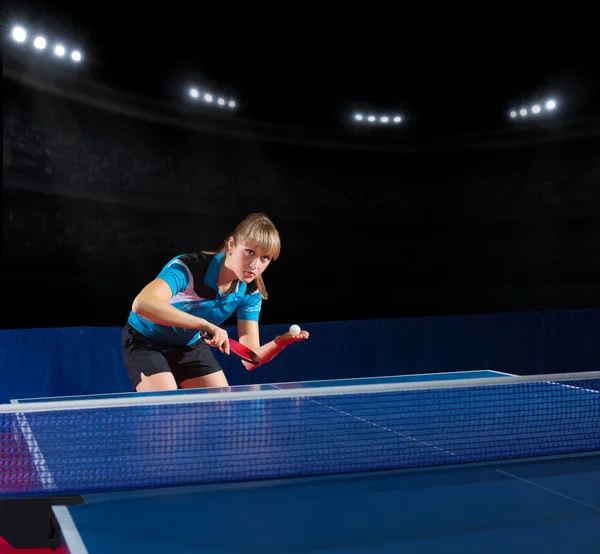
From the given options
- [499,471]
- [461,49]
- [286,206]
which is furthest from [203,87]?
[499,471]

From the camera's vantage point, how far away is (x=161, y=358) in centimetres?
440

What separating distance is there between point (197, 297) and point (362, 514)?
246 centimetres

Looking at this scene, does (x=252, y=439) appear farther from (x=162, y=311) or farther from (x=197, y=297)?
(x=197, y=297)

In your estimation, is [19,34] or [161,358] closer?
[161,358]

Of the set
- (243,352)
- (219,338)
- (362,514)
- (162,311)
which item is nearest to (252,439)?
(219,338)

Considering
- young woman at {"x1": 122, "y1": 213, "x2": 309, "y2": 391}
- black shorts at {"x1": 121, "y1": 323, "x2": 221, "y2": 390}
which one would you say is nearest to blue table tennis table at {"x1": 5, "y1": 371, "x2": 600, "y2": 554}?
young woman at {"x1": 122, "y1": 213, "x2": 309, "y2": 391}

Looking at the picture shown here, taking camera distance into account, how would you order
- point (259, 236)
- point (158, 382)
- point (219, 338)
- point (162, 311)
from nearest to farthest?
point (219, 338) → point (162, 311) → point (259, 236) → point (158, 382)

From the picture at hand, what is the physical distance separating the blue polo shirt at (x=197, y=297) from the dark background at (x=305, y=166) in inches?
142

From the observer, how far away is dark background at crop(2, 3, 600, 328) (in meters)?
7.89

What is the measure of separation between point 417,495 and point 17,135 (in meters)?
6.73

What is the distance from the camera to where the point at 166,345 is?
451 centimetres

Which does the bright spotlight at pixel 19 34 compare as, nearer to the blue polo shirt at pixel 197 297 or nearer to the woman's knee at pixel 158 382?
the blue polo shirt at pixel 197 297

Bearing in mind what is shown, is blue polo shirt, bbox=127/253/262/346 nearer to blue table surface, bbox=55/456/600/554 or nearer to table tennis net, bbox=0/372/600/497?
table tennis net, bbox=0/372/600/497

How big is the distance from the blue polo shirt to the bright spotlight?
4480mm
